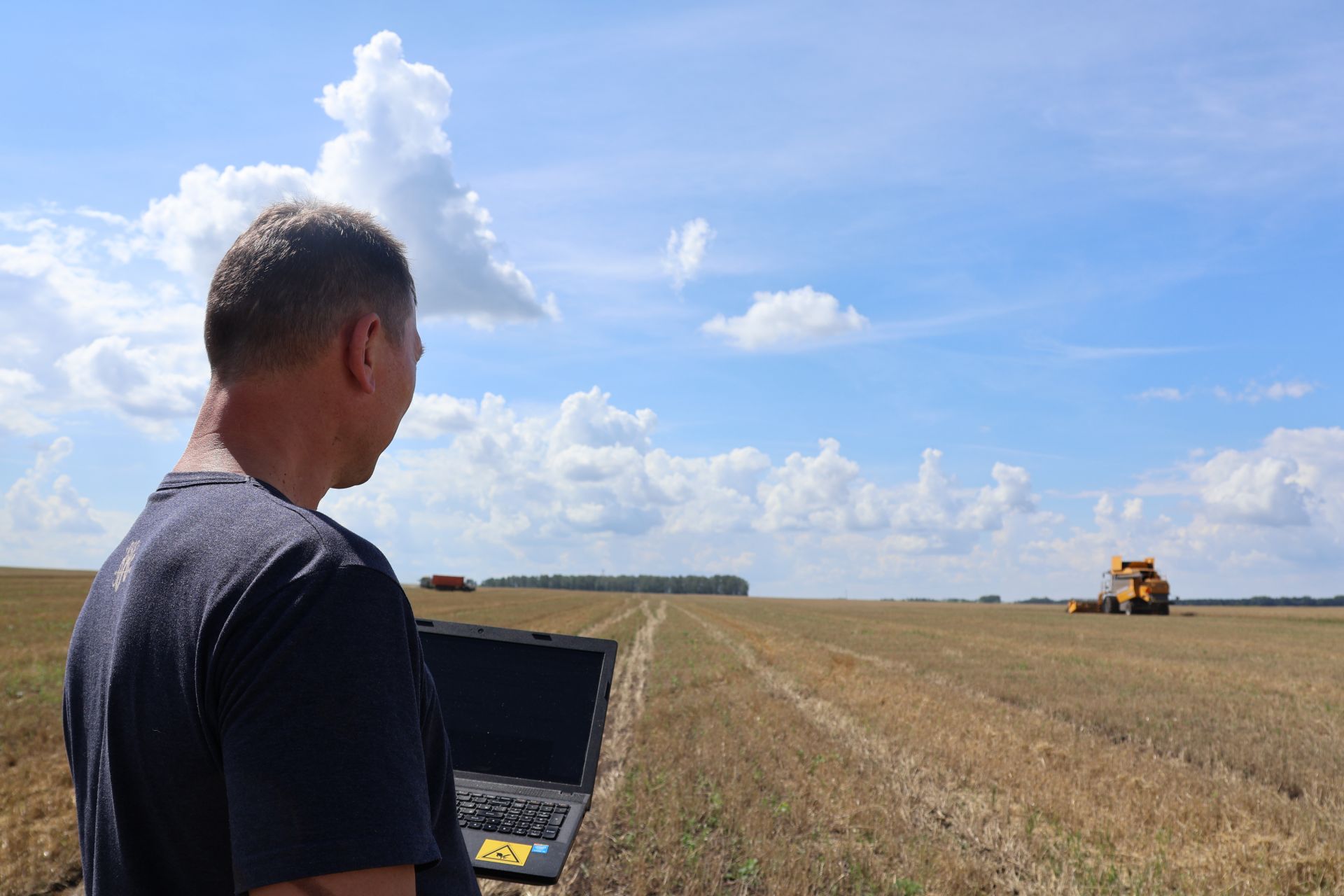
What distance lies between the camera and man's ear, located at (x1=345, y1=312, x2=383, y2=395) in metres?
1.53

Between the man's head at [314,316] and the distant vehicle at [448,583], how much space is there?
8932 cm

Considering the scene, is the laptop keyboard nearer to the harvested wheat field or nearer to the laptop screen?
the laptop screen

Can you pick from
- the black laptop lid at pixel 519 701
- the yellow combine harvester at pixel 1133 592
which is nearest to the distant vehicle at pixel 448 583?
the yellow combine harvester at pixel 1133 592

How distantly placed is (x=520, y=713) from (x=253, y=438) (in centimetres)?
113

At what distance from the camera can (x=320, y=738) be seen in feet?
3.75

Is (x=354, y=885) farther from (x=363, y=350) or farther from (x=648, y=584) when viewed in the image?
(x=648, y=584)

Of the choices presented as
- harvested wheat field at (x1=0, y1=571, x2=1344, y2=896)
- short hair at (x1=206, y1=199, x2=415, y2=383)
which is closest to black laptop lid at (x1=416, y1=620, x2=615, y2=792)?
short hair at (x1=206, y1=199, x2=415, y2=383)

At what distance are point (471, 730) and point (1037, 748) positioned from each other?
993 cm

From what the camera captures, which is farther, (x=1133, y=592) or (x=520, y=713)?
(x=1133, y=592)

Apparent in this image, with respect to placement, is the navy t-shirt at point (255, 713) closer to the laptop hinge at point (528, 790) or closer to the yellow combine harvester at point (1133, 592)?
the laptop hinge at point (528, 790)

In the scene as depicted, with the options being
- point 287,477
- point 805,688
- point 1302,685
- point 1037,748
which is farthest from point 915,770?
point 1302,685

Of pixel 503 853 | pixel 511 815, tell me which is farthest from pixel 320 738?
pixel 511 815

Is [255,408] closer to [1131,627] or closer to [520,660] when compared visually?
[520,660]

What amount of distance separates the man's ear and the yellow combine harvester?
5694 cm
